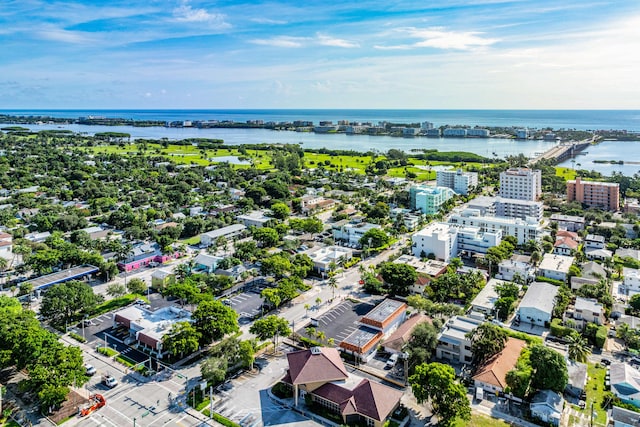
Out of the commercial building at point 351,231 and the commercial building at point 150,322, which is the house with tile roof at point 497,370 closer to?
the commercial building at point 150,322

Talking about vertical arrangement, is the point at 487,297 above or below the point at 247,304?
above

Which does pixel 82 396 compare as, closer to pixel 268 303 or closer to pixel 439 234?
pixel 268 303

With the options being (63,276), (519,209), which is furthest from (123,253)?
(519,209)

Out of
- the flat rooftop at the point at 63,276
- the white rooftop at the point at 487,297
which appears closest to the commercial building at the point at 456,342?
the white rooftop at the point at 487,297

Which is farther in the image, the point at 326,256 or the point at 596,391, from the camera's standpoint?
the point at 326,256

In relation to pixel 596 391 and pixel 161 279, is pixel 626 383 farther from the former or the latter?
pixel 161 279

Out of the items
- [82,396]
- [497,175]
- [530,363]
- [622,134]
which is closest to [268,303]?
[82,396]

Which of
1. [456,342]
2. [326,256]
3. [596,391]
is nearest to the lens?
[596,391]
